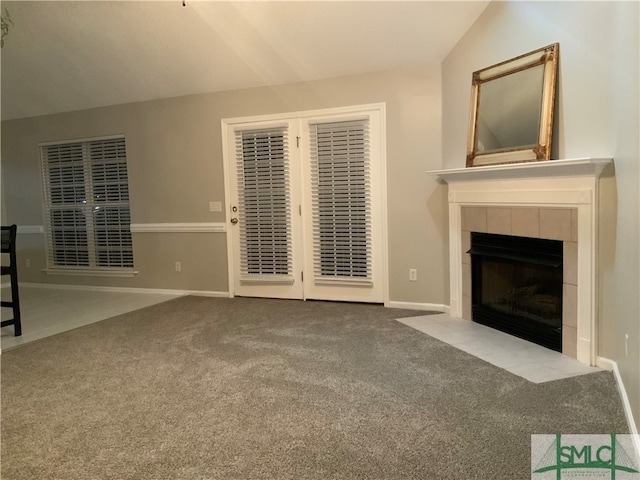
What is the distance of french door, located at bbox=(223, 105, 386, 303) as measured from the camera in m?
4.51

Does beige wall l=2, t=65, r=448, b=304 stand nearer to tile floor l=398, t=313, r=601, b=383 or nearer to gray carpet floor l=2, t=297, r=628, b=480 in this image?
tile floor l=398, t=313, r=601, b=383

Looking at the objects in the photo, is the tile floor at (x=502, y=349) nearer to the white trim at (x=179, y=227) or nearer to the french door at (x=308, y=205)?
the french door at (x=308, y=205)

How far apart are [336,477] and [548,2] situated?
3.07 metres

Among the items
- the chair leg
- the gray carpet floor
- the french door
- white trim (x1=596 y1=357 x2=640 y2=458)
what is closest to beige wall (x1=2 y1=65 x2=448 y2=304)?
the french door

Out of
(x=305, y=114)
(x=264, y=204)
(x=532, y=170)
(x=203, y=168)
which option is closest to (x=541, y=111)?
(x=532, y=170)

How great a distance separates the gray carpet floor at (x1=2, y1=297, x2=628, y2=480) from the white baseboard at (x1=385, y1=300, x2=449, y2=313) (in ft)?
2.37

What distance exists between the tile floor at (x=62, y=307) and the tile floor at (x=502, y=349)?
9.78 ft

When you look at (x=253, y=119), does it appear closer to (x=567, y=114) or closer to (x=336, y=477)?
(x=567, y=114)

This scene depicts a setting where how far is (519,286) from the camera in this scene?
3447mm

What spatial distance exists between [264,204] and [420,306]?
1.99 m

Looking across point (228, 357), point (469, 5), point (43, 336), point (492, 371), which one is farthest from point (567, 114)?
point (43, 336)

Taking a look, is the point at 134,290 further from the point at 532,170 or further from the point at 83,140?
the point at 532,170

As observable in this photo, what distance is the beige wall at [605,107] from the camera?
6.70 feet

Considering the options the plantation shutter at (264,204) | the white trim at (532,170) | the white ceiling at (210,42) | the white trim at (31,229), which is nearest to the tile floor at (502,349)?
the white trim at (532,170)
